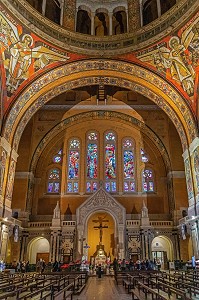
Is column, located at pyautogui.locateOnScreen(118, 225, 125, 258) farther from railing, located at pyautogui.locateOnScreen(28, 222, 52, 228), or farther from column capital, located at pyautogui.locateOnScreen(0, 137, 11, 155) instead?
column capital, located at pyautogui.locateOnScreen(0, 137, 11, 155)

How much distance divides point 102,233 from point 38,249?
555 centimetres

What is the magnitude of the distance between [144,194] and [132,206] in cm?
151

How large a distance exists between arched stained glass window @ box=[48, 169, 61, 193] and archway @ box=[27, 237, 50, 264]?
4166 mm

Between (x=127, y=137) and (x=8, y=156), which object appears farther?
(x=127, y=137)

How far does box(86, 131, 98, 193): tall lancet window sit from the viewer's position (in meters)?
24.4

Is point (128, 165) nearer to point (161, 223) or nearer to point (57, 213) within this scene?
point (161, 223)

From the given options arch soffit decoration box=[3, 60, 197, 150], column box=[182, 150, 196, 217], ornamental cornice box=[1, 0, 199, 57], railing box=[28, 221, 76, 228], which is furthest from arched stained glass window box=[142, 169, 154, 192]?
ornamental cornice box=[1, 0, 199, 57]

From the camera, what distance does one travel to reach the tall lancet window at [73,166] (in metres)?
24.4

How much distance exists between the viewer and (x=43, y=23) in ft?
55.7

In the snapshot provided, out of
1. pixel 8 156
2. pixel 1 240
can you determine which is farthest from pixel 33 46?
pixel 1 240

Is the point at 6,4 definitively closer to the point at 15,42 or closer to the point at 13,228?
the point at 15,42

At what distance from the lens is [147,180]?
81.0 feet

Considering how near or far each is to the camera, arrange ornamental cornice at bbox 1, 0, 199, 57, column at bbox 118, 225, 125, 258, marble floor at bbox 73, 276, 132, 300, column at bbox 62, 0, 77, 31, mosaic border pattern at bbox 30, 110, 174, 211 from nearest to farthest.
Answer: marble floor at bbox 73, 276, 132, 300 < ornamental cornice at bbox 1, 0, 199, 57 < column at bbox 62, 0, 77, 31 < column at bbox 118, 225, 125, 258 < mosaic border pattern at bbox 30, 110, 174, 211

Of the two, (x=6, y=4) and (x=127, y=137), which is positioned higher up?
(x=6, y=4)
